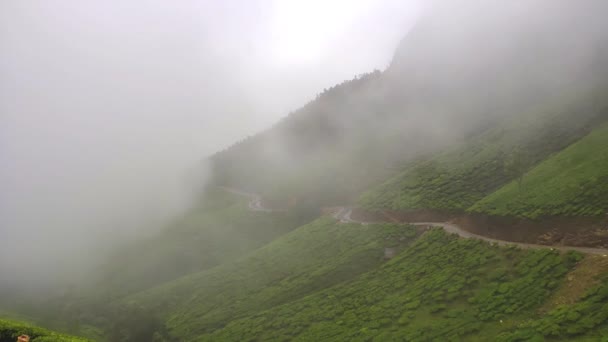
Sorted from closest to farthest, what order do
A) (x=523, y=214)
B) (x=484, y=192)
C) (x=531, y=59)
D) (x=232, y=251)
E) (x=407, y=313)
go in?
1. (x=407, y=313)
2. (x=523, y=214)
3. (x=484, y=192)
4. (x=232, y=251)
5. (x=531, y=59)

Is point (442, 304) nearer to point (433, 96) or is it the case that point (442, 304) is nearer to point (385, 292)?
point (385, 292)

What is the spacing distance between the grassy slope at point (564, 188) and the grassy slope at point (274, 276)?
51.8ft

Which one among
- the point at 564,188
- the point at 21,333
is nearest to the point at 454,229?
the point at 564,188

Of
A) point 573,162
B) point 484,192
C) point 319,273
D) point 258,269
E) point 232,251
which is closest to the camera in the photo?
point 573,162

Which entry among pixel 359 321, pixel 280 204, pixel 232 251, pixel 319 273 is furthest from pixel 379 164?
pixel 359 321

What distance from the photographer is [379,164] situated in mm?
113688

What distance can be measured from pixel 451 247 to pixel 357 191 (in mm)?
50564

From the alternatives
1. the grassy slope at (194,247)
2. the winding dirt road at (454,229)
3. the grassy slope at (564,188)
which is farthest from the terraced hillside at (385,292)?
the grassy slope at (194,247)

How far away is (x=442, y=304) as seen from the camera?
42.3 m

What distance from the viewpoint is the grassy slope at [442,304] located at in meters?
32.8

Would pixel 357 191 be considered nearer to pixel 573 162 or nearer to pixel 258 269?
pixel 258 269

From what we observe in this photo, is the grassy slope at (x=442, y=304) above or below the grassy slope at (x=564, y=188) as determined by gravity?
below

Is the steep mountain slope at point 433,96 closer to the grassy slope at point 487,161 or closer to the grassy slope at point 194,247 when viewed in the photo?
the grassy slope at point 487,161

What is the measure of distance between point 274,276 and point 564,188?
48.7m
